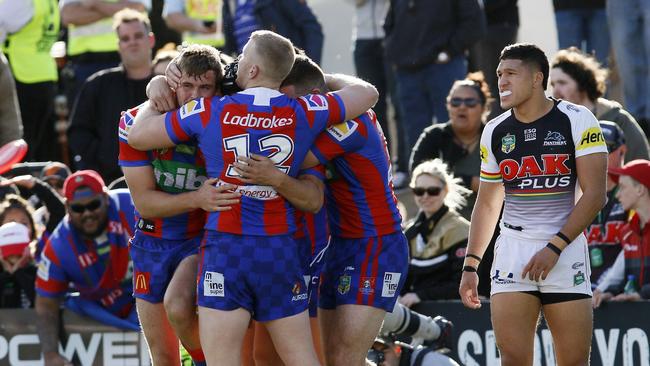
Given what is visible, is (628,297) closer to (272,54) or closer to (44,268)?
(272,54)

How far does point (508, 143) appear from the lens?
23.7 ft

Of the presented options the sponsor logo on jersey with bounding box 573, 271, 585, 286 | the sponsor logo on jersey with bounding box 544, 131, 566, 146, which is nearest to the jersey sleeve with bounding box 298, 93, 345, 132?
the sponsor logo on jersey with bounding box 544, 131, 566, 146

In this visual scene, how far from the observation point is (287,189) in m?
6.64

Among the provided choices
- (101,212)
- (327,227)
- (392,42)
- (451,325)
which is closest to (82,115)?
(101,212)

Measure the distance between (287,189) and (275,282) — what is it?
0.45m

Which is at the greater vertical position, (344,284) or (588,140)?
(588,140)

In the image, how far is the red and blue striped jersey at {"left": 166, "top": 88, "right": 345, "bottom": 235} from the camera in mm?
6574

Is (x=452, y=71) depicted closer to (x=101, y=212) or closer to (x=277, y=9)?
(x=277, y=9)

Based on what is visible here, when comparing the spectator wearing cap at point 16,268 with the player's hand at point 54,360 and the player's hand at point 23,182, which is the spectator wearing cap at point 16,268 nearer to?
the player's hand at point 54,360

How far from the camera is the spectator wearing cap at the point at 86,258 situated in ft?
32.1

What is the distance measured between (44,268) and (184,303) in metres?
3.18

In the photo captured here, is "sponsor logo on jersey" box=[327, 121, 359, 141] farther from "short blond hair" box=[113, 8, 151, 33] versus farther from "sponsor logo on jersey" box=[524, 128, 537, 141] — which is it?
"short blond hair" box=[113, 8, 151, 33]

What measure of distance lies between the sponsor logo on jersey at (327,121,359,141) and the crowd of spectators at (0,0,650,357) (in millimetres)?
2790

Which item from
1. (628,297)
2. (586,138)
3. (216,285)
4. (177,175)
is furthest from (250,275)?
(628,297)
